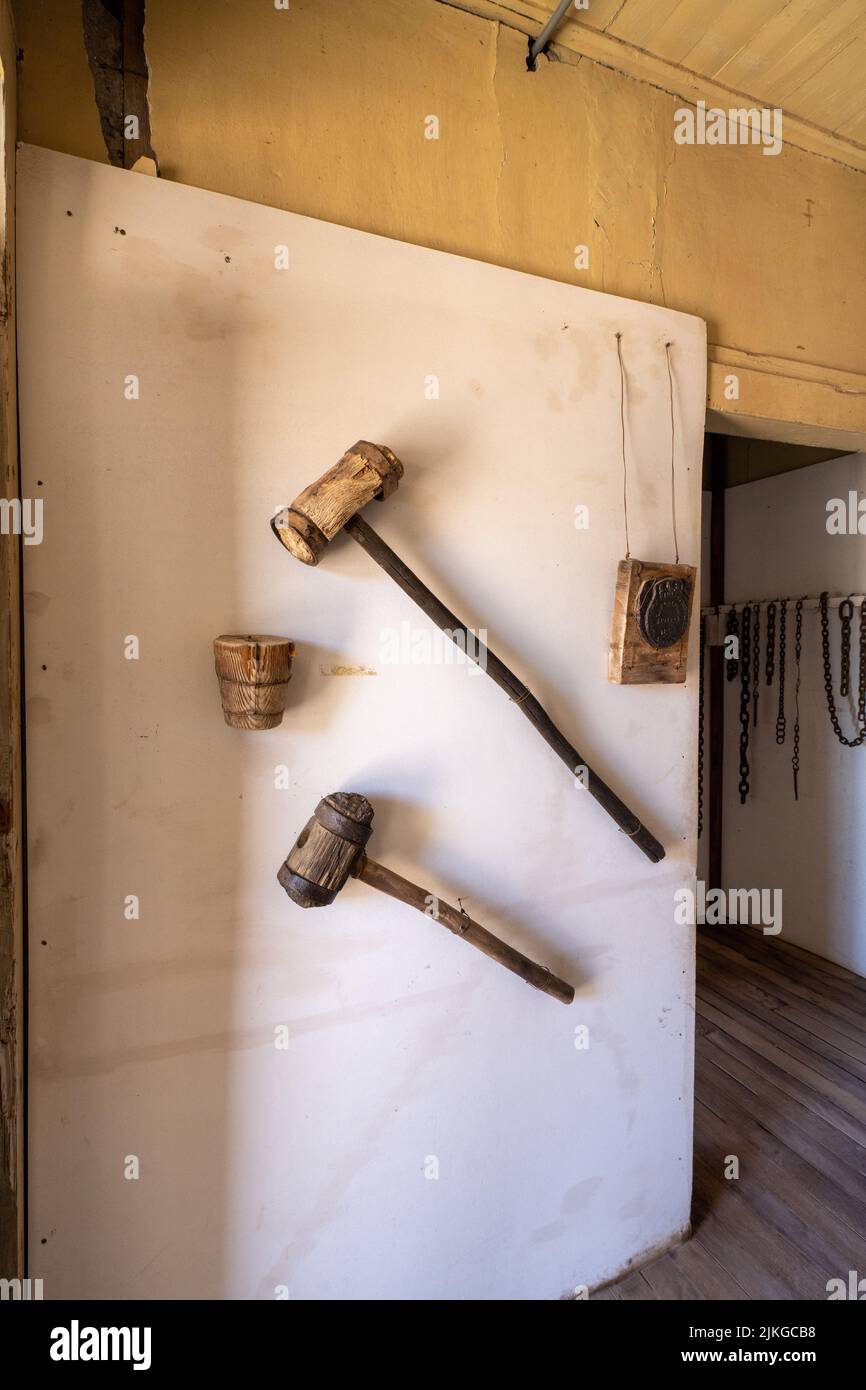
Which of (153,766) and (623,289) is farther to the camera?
(623,289)

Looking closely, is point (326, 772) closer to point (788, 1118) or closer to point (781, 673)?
point (788, 1118)

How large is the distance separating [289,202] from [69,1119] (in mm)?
1678

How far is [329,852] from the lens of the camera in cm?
112

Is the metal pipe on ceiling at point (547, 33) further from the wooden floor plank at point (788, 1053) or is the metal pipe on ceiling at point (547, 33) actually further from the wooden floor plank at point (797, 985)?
the wooden floor plank at point (797, 985)

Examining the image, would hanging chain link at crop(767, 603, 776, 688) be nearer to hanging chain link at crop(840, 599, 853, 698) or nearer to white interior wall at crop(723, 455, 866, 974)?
white interior wall at crop(723, 455, 866, 974)

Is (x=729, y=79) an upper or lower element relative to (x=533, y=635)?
upper

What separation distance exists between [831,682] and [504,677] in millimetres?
2440

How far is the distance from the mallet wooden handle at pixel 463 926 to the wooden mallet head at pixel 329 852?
43 millimetres

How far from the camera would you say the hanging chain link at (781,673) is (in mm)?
3254

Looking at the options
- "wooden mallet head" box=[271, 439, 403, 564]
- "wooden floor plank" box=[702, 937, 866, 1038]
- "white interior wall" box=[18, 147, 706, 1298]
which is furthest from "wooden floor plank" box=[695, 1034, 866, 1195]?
"wooden mallet head" box=[271, 439, 403, 564]

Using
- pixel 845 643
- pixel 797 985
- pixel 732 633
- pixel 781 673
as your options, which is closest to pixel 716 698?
pixel 732 633
